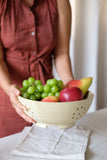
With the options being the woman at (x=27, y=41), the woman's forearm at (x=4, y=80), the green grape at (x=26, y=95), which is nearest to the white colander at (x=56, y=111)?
the green grape at (x=26, y=95)

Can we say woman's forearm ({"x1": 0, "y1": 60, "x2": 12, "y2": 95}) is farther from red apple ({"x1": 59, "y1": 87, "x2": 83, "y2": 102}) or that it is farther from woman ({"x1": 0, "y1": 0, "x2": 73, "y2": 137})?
red apple ({"x1": 59, "y1": 87, "x2": 83, "y2": 102})


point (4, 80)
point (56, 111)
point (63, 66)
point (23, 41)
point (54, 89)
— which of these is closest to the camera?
point (56, 111)

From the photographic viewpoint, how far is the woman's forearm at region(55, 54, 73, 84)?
4.24 feet

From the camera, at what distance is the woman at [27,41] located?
120cm

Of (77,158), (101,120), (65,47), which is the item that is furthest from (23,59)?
(77,158)

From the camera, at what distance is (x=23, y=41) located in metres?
1.23

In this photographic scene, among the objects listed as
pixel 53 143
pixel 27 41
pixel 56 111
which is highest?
pixel 27 41

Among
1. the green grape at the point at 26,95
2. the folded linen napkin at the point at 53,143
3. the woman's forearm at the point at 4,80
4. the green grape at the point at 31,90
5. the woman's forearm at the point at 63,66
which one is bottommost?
the folded linen napkin at the point at 53,143

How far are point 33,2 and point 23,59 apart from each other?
31 cm

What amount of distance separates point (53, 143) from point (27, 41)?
60 cm

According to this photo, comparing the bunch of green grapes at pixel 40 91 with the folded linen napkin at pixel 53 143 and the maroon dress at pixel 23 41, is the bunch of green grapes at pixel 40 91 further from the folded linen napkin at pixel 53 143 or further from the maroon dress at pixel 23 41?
the maroon dress at pixel 23 41

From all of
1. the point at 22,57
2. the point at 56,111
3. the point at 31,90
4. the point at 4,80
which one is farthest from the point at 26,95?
the point at 22,57

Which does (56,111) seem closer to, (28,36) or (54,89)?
(54,89)

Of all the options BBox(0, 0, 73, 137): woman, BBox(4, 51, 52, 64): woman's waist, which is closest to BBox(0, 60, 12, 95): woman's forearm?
BBox(0, 0, 73, 137): woman
